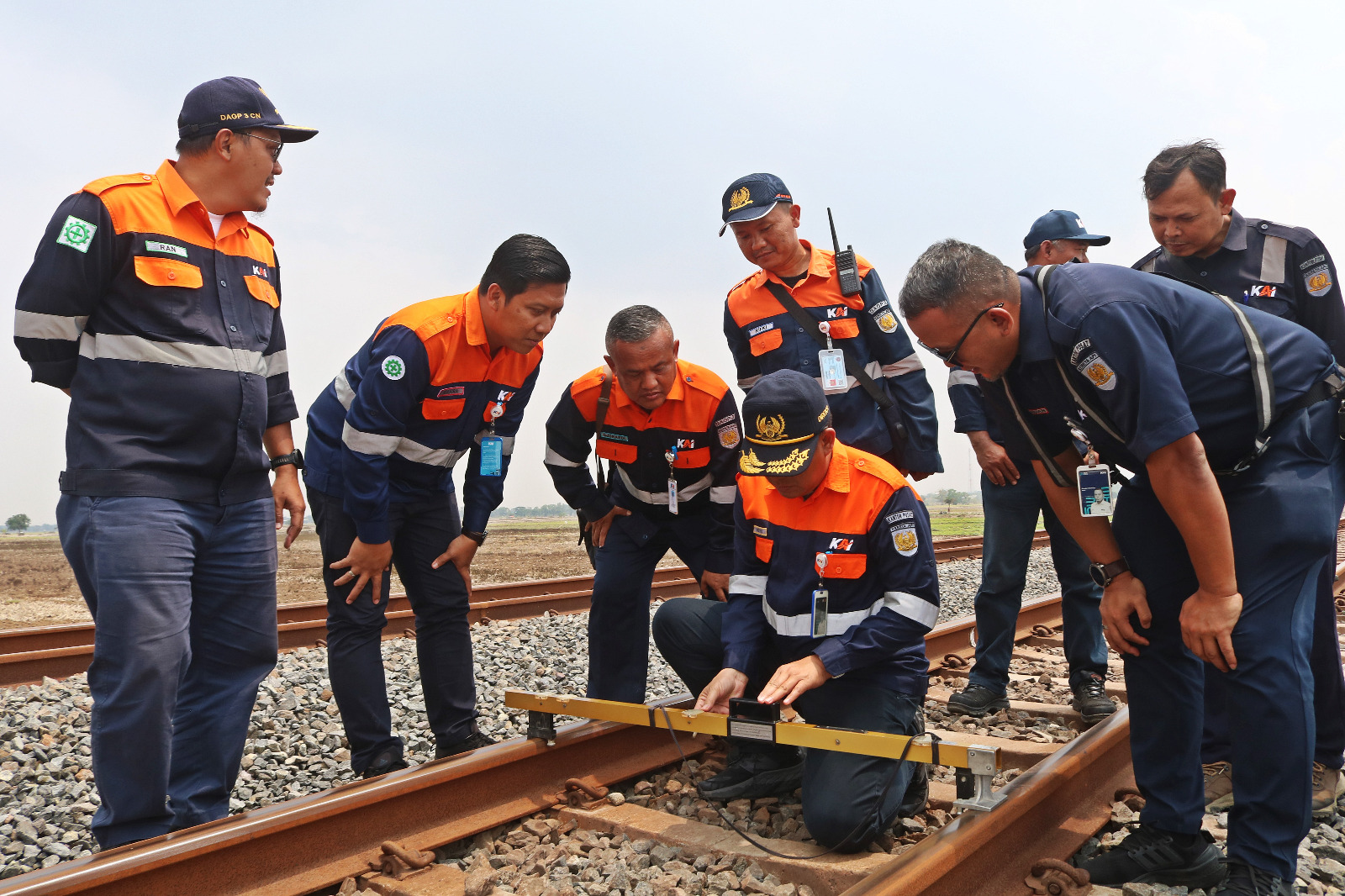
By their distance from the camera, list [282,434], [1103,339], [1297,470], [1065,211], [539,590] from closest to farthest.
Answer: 1. [1103,339]
2. [1297,470]
3. [282,434]
4. [1065,211]
5. [539,590]

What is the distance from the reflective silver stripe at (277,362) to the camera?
352 cm

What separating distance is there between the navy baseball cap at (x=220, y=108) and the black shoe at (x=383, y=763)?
2.39 metres

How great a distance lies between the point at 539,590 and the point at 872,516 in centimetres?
659

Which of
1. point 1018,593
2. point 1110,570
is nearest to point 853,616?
point 1110,570

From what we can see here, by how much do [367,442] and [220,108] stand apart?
4.25ft

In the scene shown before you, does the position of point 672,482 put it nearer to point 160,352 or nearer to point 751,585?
point 751,585

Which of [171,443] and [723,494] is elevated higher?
[171,443]

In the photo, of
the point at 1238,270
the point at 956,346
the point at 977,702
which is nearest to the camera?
the point at 956,346

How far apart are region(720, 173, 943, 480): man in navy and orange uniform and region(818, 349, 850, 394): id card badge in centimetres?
6

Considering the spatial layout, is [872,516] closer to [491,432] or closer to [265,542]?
[491,432]

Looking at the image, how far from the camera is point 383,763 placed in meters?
3.79

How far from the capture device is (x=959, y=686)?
5.30 meters

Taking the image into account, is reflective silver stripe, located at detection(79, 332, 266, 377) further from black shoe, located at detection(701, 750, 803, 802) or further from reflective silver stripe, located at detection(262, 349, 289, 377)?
black shoe, located at detection(701, 750, 803, 802)

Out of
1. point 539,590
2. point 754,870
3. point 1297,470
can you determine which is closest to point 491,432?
point 754,870
